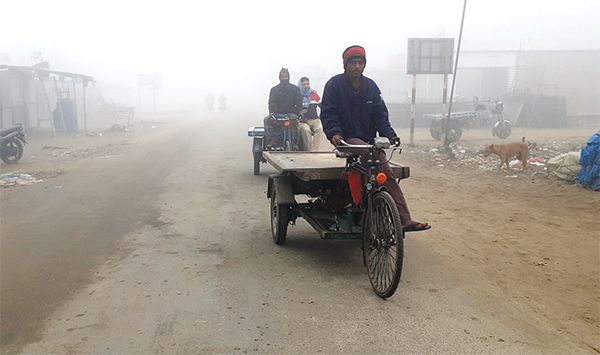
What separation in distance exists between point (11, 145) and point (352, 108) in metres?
11.5

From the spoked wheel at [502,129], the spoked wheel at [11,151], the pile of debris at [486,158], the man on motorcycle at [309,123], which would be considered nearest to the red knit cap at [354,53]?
the man on motorcycle at [309,123]

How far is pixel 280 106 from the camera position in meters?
10.9

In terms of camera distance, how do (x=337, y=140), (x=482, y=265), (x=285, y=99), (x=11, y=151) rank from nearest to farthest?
(x=337, y=140) < (x=482, y=265) < (x=285, y=99) < (x=11, y=151)

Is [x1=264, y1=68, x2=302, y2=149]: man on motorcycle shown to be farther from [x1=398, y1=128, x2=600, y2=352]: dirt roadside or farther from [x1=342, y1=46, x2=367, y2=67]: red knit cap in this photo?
[x1=342, y1=46, x2=367, y2=67]: red knit cap

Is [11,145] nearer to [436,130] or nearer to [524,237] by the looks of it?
[524,237]

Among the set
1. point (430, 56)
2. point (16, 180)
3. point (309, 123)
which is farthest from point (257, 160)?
point (430, 56)

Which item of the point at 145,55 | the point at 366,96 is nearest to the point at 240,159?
the point at 366,96

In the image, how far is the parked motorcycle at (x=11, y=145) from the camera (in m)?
13.1

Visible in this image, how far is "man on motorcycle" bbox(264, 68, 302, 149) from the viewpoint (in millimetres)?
10812

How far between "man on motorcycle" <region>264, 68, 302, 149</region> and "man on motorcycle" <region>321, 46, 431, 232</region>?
17.8ft

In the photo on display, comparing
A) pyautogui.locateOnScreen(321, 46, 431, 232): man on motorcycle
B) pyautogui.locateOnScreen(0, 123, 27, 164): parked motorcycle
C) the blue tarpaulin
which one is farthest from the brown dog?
pyautogui.locateOnScreen(0, 123, 27, 164): parked motorcycle

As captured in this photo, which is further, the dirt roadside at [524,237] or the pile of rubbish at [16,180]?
the pile of rubbish at [16,180]

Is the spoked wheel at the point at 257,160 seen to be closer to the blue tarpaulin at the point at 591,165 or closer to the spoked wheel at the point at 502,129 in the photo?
the blue tarpaulin at the point at 591,165

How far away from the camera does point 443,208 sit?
8.06m
